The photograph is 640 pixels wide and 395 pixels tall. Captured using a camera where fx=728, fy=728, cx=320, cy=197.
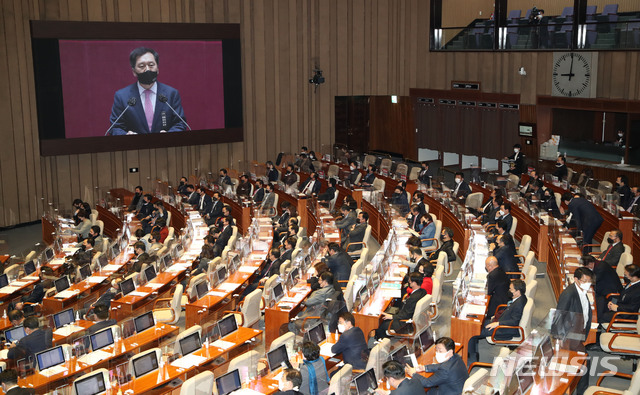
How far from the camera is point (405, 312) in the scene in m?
8.93

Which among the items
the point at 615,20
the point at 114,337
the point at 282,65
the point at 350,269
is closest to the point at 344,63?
the point at 282,65

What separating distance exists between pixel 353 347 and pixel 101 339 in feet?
10.2

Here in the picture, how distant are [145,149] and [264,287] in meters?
10.5

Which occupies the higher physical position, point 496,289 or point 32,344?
point 496,289

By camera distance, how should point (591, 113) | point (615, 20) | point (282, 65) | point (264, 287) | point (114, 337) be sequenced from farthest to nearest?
point (282, 65) → point (591, 113) → point (615, 20) → point (264, 287) → point (114, 337)

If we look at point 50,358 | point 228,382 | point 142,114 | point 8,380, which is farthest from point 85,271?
point 142,114

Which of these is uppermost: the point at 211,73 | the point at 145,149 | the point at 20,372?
the point at 211,73

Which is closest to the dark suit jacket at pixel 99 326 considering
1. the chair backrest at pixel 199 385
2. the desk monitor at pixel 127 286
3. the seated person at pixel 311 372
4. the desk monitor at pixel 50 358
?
the desk monitor at pixel 50 358

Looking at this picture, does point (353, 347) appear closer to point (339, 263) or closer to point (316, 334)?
point (316, 334)

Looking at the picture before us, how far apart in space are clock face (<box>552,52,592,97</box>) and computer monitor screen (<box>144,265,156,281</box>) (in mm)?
12383

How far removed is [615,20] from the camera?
57.7ft

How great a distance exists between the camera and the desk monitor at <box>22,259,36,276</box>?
12906 mm

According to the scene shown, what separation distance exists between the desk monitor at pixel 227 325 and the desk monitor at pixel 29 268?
5.53 m

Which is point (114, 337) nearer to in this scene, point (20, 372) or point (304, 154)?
point (20, 372)
